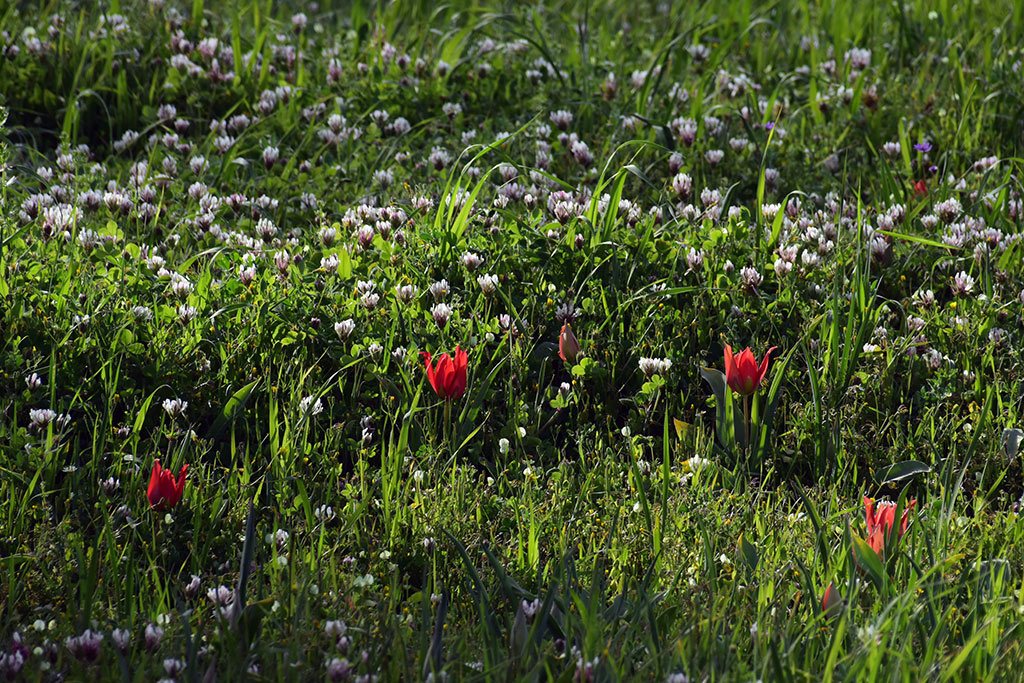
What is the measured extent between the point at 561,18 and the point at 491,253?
9.93 feet

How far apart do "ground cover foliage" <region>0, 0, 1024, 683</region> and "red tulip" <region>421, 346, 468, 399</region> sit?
0.08ft

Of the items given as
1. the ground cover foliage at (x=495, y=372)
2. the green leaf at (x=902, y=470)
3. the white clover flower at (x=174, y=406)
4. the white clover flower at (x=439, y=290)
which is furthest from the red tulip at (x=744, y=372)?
the white clover flower at (x=174, y=406)

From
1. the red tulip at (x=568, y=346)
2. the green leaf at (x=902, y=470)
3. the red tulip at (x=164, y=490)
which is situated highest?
the red tulip at (x=568, y=346)

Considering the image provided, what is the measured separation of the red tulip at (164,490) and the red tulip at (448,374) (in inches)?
28.7

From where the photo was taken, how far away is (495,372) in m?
3.09

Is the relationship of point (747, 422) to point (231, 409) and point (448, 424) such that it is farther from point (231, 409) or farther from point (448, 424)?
point (231, 409)

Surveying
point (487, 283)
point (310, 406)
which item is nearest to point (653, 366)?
point (487, 283)

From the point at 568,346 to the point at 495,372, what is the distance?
0.27m

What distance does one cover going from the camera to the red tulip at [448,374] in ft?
9.48

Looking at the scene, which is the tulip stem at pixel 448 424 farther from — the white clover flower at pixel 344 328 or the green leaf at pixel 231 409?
the green leaf at pixel 231 409

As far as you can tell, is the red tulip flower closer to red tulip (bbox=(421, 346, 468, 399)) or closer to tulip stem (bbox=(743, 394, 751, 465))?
tulip stem (bbox=(743, 394, 751, 465))

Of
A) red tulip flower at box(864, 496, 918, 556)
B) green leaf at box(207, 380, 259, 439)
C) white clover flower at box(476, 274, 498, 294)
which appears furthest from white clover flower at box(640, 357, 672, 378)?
green leaf at box(207, 380, 259, 439)

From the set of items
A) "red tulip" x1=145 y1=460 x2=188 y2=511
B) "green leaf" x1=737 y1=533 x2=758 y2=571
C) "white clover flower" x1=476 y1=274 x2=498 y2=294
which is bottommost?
"green leaf" x1=737 y1=533 x2=758 y2=571

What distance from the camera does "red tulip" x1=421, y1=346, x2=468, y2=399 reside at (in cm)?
289
